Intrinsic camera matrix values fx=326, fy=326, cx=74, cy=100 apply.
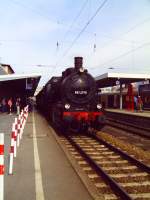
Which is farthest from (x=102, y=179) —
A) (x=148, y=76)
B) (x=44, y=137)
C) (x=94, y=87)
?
(x=148, y=76)

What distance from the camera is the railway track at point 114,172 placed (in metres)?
6.44

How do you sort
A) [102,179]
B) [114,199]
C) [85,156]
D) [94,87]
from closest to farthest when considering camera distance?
[114,199] → [102,179] → [85,156] → [94,87]

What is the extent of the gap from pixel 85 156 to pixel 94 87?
5.89 meters

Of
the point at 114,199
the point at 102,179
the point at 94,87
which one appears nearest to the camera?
the point at 114,199

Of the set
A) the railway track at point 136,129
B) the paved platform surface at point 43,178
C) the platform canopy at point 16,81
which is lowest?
the railway track at point 136,129

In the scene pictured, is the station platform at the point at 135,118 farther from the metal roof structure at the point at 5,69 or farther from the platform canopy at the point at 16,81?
the metal roof structure at the point at 5,69

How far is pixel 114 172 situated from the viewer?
8203mm

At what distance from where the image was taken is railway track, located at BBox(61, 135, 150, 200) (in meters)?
6.44

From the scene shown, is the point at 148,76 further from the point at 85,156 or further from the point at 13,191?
the point at 13,191

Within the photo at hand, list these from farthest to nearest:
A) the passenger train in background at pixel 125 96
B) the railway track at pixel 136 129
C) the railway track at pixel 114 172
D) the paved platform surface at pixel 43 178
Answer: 1. the passenger train in background at pixel 125 96
2. the railway track at pixel 136 129
3. the railway track at pixel 114 172
4. the paved platform surface at pixel 43 178

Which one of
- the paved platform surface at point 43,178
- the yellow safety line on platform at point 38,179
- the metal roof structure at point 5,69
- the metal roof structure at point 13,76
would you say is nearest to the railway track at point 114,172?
the paved platform surface at point 43,178

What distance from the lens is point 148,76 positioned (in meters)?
34.9

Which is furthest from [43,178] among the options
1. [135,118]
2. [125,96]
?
[125,96]

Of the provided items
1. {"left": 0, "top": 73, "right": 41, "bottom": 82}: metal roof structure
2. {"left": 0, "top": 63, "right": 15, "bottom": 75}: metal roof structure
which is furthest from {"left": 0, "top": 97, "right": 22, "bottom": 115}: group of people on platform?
{"left": 0, "top": 63, "right": 15, "bottom": 75}: metal roof structure
